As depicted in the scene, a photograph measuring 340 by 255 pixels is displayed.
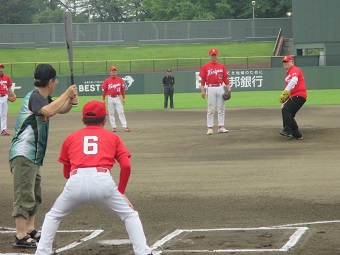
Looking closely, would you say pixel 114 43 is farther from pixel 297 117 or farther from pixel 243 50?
pixel 297 117

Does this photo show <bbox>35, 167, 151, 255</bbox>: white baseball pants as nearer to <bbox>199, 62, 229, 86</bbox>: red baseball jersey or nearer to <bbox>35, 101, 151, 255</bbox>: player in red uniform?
<bbox>35, 101, 151, 255</bbox>: player in red uniform

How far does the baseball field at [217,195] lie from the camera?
29.7 feet

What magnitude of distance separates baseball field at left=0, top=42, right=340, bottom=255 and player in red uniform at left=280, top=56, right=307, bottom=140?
1.02 feet

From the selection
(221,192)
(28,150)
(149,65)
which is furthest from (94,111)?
(149,65)

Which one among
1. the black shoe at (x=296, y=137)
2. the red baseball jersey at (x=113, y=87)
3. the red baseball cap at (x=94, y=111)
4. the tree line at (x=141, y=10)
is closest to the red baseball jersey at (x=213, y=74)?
the black shoe at (x=296, y=137)

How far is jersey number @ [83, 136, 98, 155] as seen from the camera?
759cm

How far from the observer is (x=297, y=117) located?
89.0 feet

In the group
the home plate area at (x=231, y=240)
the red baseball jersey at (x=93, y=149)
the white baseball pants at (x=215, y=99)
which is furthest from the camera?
the white baseball pants at (x=215, y=99)

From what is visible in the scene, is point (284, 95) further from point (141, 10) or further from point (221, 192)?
point (141, 10)

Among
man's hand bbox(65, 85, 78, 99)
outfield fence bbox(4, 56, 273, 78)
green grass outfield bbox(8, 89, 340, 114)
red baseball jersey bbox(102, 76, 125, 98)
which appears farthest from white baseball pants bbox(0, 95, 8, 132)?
outfield fence bbox(4, 56, 273, 78)

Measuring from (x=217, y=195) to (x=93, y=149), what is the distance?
17.0ft

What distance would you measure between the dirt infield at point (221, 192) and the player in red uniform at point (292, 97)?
30 centimetres

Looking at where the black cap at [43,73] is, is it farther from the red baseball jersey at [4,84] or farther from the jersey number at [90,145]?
the red baseball jersey at [4,84]

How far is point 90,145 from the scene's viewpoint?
7621 mm
